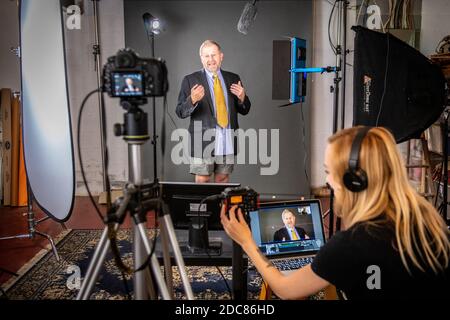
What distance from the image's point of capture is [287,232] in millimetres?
1854

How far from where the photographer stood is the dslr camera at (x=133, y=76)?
47.2 inches

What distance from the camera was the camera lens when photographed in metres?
1.19

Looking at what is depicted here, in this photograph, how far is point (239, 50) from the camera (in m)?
4.05

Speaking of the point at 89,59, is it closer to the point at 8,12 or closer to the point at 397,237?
the point at 8,12

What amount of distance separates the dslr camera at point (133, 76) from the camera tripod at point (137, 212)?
0.15ft

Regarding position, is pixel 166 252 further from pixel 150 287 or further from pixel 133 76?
pixel 133 76

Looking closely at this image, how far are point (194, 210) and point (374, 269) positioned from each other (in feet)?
2.66

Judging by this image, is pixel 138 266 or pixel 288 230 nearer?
pixel 138 266

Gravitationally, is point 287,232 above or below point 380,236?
below

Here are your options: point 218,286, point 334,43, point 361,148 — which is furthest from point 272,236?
point 334,43

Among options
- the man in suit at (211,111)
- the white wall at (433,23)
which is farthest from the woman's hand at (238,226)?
the white wall at (433,23)

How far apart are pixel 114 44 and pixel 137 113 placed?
10.8ft

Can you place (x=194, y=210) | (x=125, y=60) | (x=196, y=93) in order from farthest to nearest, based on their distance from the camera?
(x=196, y=93)
(x=194, y=210)
(x=125, y=60)
